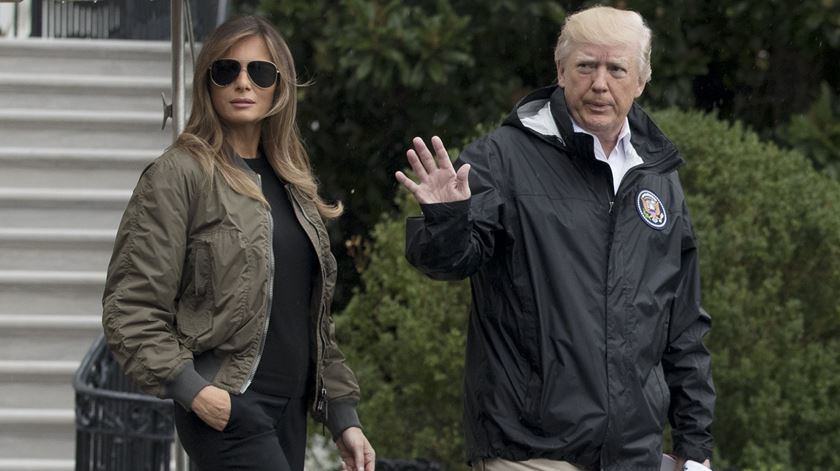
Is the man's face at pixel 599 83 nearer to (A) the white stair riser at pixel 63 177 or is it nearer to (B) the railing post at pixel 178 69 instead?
(B) the railing post at pixel 178 69

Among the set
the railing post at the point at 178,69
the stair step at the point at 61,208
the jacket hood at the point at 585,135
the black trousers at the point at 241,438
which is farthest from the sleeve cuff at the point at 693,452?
the stair step at the point at 61,208

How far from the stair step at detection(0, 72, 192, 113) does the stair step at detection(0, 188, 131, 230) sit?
909 mm

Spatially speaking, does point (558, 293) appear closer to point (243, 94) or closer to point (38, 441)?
point (243, 94)

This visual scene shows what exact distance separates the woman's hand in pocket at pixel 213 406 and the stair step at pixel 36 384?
446 cm

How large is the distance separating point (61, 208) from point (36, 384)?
3.78 feet

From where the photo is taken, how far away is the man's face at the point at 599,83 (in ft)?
12.7

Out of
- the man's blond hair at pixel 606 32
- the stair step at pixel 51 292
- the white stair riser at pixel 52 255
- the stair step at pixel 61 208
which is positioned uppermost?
the man's blond hair at pixel 606 32

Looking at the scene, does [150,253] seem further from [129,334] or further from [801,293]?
[801,293]

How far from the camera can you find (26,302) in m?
8.18

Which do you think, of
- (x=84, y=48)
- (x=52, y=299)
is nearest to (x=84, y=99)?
(x=84, y=48)

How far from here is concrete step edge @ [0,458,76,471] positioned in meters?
7.49

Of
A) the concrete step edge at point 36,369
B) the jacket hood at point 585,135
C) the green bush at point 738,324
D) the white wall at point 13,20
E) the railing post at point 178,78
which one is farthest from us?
the white wall at point 13,20

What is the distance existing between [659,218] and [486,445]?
2.30 ft

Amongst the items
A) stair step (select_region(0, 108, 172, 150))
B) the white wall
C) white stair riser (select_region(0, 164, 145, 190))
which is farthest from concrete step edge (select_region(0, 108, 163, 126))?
the white wall
